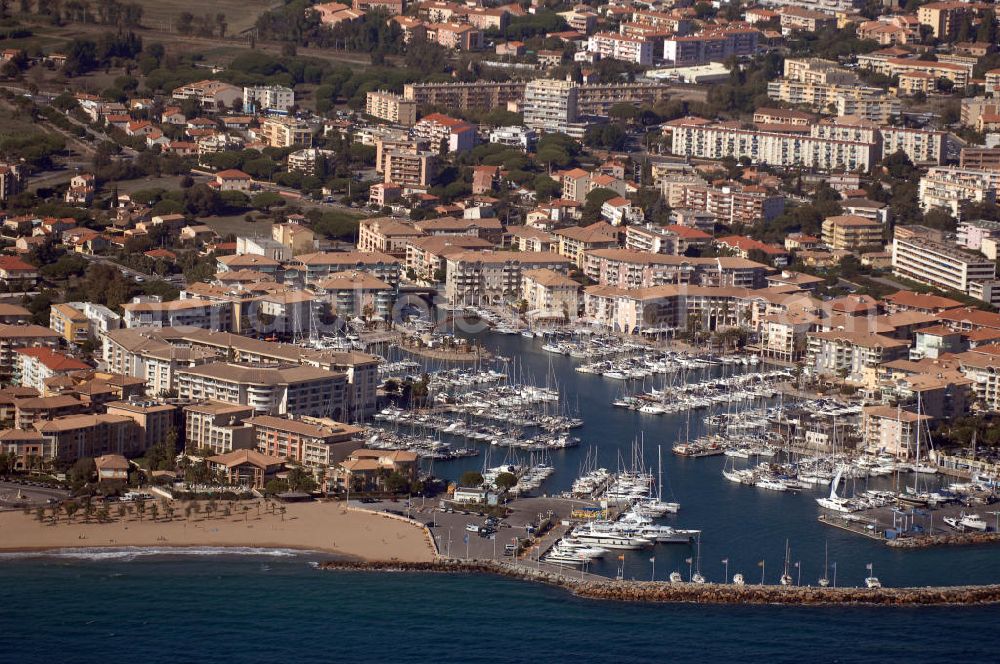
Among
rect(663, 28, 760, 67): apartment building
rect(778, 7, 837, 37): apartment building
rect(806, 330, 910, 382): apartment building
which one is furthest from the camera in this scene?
rect(778, 7, 837, 37): apartment building

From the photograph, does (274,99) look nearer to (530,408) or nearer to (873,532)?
(530,408)

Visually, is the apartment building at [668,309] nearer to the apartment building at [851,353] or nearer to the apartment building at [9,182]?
the apartment building at [851,353]

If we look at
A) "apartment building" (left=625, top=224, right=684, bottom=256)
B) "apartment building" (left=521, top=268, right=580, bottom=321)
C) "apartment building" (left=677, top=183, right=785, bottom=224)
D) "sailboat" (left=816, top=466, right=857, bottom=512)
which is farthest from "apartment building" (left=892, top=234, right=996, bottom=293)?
"sailboat" (left=816, top=466, right=857, bottom=512)

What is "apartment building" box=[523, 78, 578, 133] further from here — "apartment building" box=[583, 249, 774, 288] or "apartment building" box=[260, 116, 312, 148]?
"apartment building" box=[583, 249, 774, 288]

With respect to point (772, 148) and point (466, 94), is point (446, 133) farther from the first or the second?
point (772, 148)

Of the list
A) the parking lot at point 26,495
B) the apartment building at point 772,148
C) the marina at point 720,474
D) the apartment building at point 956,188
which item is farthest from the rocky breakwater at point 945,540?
the apartment building at point 772,148

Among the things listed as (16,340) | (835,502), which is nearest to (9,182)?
(16,340)

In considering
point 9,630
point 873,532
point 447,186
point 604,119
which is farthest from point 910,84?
point 9,630
